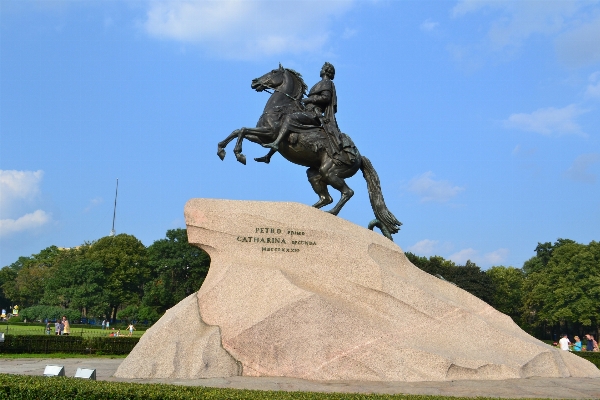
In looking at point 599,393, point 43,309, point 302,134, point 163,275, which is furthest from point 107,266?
point 599,393

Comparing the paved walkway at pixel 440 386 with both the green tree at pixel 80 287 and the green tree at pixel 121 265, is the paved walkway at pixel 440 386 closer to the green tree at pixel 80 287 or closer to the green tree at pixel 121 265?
the green tree at pixel 80 287

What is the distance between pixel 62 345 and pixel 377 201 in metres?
10.5

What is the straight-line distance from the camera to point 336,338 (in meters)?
10.6

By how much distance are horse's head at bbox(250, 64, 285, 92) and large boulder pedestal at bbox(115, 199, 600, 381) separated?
3.88 meters

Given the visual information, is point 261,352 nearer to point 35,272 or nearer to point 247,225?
point 247,225

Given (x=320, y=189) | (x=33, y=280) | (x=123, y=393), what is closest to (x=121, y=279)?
(x=33, y=280)

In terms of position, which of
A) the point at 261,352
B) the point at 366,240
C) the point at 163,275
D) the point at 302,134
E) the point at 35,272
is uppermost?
the point at 35,272

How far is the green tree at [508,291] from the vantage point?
53031mm

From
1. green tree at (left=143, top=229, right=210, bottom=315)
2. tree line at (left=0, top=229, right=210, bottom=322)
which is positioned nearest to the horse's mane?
tree line at (left=0, top=229, right=210, bottom=322)

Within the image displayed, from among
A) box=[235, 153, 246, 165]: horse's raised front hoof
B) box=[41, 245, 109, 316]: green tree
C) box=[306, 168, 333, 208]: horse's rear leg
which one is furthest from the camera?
box=[41, 245, 109, 316]: green tree

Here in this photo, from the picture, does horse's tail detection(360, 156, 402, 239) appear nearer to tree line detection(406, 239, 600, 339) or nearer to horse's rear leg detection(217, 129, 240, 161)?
horse's rear leg detection(217, 129, 240, 161)

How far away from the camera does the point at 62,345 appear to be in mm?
17797

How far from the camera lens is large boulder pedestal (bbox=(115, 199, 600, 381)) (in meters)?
10.4

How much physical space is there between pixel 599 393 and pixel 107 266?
53676 mm
